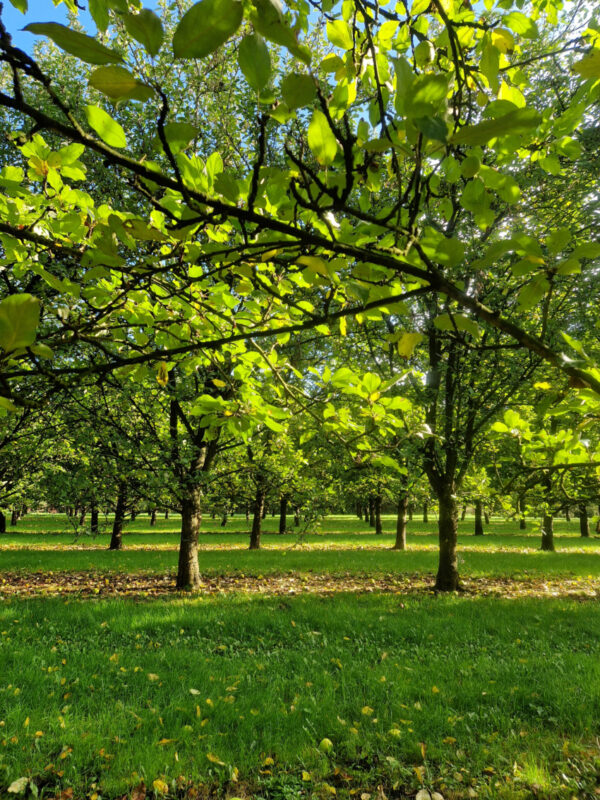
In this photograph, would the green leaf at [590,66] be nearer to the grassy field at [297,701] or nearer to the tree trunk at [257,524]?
the grassy field at [297,701]

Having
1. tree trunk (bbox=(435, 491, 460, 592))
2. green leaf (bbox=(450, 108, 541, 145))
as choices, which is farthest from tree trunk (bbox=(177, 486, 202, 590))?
green leaf (bbox=(450, 108, 541, 145))

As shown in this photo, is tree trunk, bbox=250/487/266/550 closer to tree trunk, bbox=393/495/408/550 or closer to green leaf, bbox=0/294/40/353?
tree trunk, bbox=393/495/408/550

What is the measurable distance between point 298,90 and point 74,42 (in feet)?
0.98

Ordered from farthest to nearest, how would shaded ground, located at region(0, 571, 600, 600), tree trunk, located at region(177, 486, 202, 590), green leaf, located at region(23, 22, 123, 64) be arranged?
tree trunk, located at region(177, 486, 202, 590) → shaded ground, located at region(0, 571, 600, 600) → green leaf, located at region(23, 22, 123, 64)

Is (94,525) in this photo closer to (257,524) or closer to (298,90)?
(257,524)

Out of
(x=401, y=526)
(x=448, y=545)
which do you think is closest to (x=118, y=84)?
(x=448, y=545)

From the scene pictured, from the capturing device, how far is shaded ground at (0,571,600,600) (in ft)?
27.5

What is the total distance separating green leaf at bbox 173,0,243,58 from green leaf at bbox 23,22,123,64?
74 millimetres

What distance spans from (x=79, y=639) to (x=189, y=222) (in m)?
6.09

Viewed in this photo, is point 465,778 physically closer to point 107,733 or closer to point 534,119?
point 107,733

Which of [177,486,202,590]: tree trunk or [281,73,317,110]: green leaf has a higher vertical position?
[281,73,317,110]: green leaf

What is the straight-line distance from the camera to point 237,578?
402 inches

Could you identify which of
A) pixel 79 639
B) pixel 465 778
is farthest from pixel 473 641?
pixel 79 639

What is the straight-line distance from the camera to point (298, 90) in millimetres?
640
